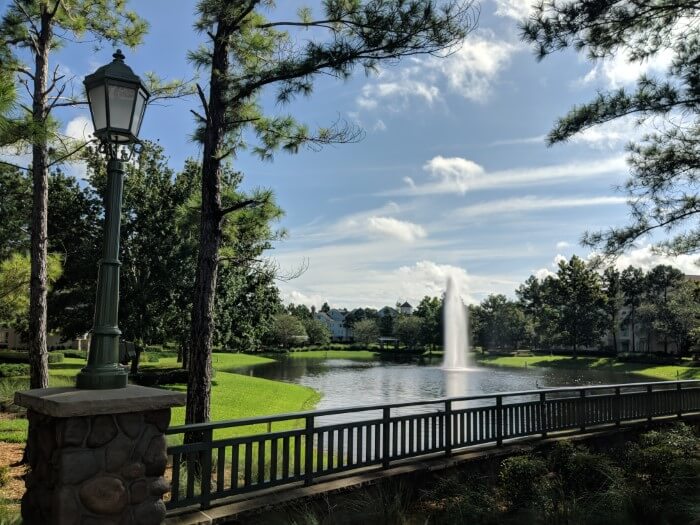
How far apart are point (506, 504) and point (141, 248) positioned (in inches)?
689

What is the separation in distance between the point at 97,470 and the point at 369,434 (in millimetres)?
3550

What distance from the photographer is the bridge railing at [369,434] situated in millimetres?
5078

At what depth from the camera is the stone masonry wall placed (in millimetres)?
3566

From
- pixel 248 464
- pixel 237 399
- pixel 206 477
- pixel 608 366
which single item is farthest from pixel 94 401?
pixel 608 366

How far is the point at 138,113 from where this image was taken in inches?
167

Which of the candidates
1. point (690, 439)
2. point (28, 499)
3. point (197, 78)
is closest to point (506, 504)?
point (690, 439)

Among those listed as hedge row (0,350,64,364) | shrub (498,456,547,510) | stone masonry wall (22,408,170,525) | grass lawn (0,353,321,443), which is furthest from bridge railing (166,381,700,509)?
hedge row (0,350,64,364)

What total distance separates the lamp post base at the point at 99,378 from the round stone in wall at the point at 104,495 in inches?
26.3

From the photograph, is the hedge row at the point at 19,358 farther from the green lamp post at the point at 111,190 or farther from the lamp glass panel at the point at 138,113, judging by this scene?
the lamp glass panel at the point at 138,113

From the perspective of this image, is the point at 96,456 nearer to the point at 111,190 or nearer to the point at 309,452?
the point at 111,190

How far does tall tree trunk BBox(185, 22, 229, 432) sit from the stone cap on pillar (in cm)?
328

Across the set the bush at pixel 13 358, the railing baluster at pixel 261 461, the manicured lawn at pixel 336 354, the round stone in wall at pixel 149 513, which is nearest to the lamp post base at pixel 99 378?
the round stone in wall at pixel 149 513

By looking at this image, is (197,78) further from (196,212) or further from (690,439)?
(690,439)

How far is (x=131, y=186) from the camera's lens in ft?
67.9
